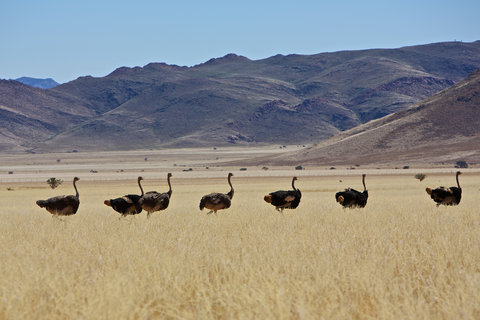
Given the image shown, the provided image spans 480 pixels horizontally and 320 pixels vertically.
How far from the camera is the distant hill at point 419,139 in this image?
95.2 meters

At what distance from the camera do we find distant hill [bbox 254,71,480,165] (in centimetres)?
9519

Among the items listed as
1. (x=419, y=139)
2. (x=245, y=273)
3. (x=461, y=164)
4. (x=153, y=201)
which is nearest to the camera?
(x=245, y=273)

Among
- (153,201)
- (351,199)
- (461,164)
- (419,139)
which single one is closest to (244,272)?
(153,201)

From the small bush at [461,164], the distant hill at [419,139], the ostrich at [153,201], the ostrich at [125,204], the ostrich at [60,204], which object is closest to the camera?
the ostrich at [60,204]

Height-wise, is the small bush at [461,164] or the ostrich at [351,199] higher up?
the ostrich at [351,199]

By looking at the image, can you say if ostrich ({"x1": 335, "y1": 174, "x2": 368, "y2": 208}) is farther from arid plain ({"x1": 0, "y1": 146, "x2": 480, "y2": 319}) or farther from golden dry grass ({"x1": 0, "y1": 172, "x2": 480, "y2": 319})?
golden dry grass ({"x1": 0, "y1": 172, "x2": 480, "y2": 319})

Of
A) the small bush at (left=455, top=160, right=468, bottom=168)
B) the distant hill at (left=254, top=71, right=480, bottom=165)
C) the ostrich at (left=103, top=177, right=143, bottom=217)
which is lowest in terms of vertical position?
the small bush at (left=455, top=160, right=468, bottom=168)

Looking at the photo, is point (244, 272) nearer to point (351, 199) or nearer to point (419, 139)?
point (351, 199)

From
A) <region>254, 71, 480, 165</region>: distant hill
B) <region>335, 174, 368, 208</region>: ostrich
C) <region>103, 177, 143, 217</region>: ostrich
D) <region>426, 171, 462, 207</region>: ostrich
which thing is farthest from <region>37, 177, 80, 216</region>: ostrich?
<region>254, 71, 480, 165</region>: distant hill

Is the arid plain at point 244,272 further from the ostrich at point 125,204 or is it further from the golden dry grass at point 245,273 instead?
the ostrich at point 125,204

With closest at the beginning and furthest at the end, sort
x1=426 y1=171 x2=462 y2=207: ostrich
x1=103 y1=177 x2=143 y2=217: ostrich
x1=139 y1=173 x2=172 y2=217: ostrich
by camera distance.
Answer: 1. x1=103 y1=177 x2=143 y2=217: ostrich
2. x1=139 y1=173 x2=172 y2=217: ostrich
3. x1=426 y1=171 x2=462 y2=207: ostrich

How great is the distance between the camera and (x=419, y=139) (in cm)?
10362

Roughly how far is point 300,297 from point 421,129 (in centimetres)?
10554

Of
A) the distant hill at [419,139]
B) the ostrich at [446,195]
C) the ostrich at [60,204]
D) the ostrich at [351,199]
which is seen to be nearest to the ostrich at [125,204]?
the ostrich at [60,204]
